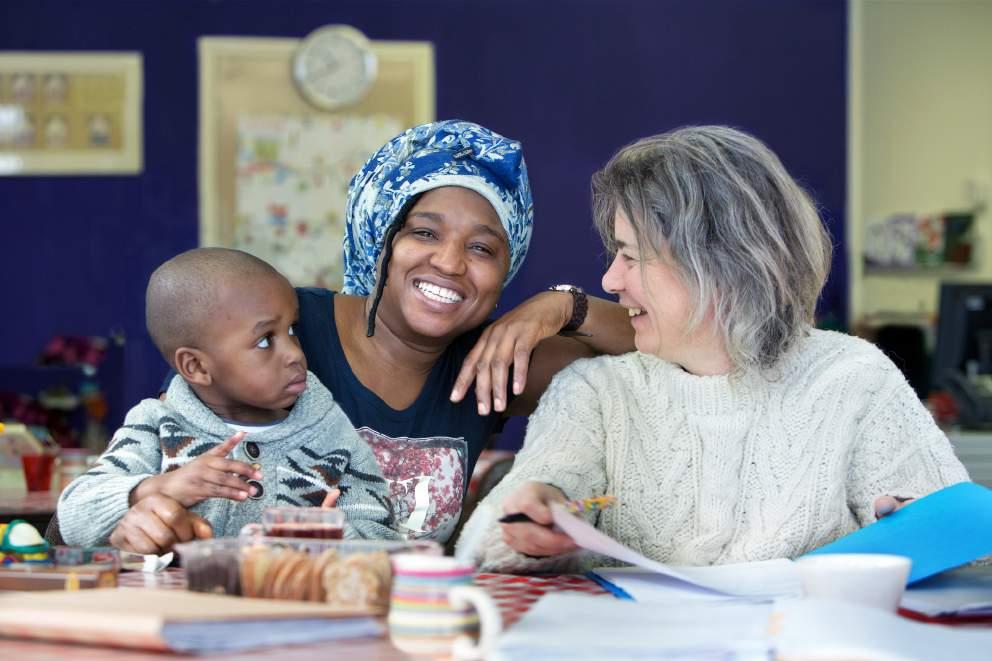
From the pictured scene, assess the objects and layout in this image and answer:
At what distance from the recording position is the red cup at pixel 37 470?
304 cm

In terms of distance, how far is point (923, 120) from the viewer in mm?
7652

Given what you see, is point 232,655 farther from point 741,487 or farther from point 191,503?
point 741,487

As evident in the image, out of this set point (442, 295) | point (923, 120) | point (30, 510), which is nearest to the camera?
point (442, 295)

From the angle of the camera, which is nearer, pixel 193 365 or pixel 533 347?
pixel 193 365

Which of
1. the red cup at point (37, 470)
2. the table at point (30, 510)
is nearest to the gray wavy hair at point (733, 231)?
the table at point (30, 510)

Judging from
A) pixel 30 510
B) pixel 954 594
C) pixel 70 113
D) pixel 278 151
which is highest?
pixel 70 113

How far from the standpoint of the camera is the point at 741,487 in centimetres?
196

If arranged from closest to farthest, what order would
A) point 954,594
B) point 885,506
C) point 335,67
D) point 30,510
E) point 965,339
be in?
1. point 954,594
2. point 885,506
3. point 30,510
4. point 965,339
5. point 335,67

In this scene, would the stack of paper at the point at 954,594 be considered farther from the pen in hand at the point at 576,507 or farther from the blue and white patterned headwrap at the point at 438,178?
the blue and white patterned headwrap at the point at 438,178

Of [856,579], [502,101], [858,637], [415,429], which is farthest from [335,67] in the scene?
[858,637]

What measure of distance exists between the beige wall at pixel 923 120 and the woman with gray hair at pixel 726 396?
19.0 feet

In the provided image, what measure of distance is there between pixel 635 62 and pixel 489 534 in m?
5.98

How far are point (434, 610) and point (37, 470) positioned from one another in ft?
7.28

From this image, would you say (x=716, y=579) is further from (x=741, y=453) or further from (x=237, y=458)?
(x=237, y=458)
